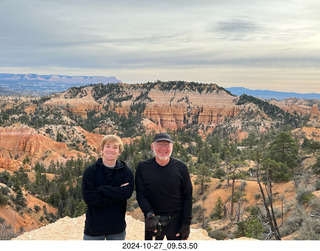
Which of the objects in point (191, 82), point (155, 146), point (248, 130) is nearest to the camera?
point (155, 146)

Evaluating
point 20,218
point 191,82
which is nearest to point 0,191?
point 20,218

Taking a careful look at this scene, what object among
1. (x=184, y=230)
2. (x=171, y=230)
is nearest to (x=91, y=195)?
(x=171, y=230)

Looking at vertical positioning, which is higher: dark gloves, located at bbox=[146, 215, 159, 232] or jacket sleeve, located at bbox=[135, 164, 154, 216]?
jacket sleeve, located at bbox=[135, 164, 154, 216]

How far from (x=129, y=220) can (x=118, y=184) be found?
328 inches

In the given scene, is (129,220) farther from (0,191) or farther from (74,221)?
(0,191)

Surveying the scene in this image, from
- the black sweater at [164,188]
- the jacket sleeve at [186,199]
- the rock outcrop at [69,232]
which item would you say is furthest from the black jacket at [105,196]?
the rock outcrop at [69,232]

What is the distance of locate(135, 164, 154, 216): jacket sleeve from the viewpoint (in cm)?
426

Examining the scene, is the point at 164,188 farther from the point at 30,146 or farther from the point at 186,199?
the point at 30,146

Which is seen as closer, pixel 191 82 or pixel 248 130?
pixel 248 130

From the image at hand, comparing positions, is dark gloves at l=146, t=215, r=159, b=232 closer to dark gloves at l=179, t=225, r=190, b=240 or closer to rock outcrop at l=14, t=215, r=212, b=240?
dark gloves at l=179, t=225, r=190, b=240

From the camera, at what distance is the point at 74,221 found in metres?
11.1

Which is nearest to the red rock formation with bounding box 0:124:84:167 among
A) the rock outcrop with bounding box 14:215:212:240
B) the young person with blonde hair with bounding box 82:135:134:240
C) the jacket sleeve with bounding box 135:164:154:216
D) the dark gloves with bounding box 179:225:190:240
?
the rock outcrop with bounding box 14:215:212:240

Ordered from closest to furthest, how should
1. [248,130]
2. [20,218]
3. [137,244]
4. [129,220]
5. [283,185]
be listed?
[137,244]
[129,220]
[283,185]
[20,218]
[248,130]

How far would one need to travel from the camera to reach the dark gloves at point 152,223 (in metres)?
4.19
